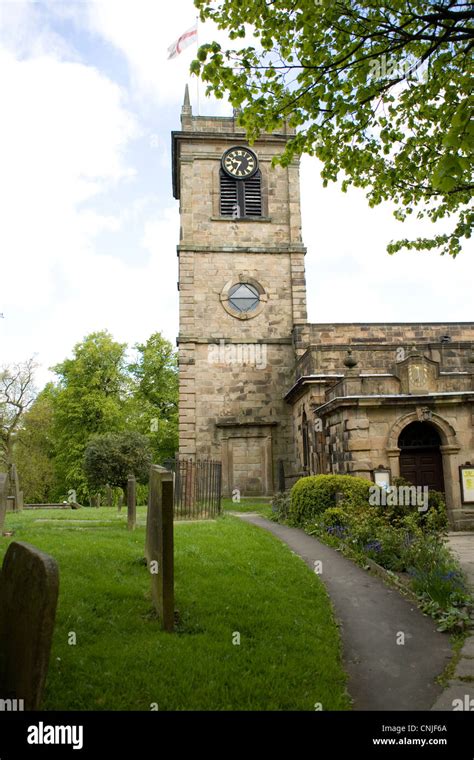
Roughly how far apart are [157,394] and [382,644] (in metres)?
34.0

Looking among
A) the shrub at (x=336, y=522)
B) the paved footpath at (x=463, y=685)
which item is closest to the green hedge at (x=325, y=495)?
the shrub at (x=336, y=522)

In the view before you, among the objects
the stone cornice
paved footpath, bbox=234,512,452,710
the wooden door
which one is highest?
the stone cornice

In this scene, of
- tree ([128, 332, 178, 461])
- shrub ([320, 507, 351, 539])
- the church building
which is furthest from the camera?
tree ([128, 332, 178, 461])

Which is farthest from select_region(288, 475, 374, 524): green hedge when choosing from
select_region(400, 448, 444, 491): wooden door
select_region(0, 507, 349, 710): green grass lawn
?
select_region(0, 507, 349, 710): green grass lawn

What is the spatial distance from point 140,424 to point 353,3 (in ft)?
105

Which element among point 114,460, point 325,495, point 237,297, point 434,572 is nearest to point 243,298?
point 237,297

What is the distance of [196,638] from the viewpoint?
495cm

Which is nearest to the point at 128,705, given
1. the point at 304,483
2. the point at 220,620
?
the point at 220,620

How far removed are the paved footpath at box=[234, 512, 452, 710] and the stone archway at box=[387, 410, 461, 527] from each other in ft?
17.6

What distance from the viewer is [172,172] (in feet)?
92.5

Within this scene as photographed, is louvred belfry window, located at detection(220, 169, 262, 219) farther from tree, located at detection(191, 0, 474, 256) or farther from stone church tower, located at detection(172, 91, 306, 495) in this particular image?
tree, located at detection(191, 0, 474, 256)

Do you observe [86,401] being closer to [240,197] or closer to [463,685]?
[240,197]

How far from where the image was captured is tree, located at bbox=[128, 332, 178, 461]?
122 feet
